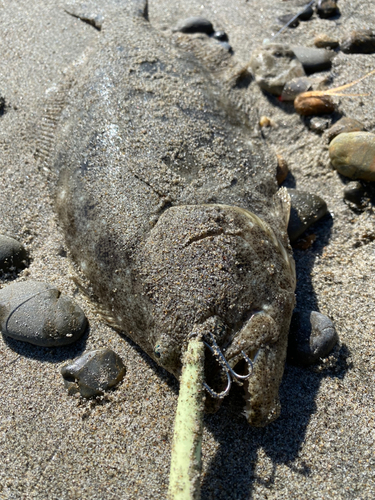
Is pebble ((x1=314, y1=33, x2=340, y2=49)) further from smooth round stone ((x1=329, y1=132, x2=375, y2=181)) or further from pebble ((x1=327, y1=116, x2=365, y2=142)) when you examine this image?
smooth round stone ((x1=329, y1=132, x2=375, y2=181))

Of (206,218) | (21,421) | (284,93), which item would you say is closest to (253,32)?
(284,93)

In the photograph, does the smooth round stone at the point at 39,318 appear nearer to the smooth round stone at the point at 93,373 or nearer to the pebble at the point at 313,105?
the smooth round stone at the point at 93,373

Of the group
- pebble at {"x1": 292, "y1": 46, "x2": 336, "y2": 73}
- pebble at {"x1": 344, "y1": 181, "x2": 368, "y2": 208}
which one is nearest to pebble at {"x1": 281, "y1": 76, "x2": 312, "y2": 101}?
pebble at {"x1": 292, "y1": 46, "x2": 336, "y2": 73}

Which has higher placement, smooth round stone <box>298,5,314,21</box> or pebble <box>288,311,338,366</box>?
smooth round stone <box>298,5,314,21</box>

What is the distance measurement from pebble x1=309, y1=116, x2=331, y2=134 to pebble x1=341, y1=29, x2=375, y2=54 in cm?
125

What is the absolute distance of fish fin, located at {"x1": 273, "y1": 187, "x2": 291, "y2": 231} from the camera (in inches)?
140

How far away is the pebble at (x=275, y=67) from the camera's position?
477cm

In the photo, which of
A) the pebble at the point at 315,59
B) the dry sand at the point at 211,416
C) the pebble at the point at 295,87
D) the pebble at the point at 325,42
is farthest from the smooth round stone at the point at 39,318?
the pebble at the point at 325,42

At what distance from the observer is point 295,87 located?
4641 mm

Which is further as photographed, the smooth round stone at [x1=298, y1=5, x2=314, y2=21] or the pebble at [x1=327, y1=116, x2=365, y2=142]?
the smooth round stone at [x1=298, y1=5, x2=314, y2=21]

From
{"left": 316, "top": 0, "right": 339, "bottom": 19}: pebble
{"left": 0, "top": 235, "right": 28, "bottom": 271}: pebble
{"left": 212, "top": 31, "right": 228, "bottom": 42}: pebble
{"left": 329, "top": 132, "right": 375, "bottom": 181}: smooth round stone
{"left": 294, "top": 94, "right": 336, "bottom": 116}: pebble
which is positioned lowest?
{"left": 0, "top": 235, "right": 28, "bottom": 271}: pebble

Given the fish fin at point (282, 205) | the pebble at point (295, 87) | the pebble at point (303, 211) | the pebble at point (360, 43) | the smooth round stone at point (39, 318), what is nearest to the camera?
the smooth round stone at point (39, 318)

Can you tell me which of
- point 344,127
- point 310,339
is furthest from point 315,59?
point 310,339

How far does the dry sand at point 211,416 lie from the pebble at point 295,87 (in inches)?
19.8
